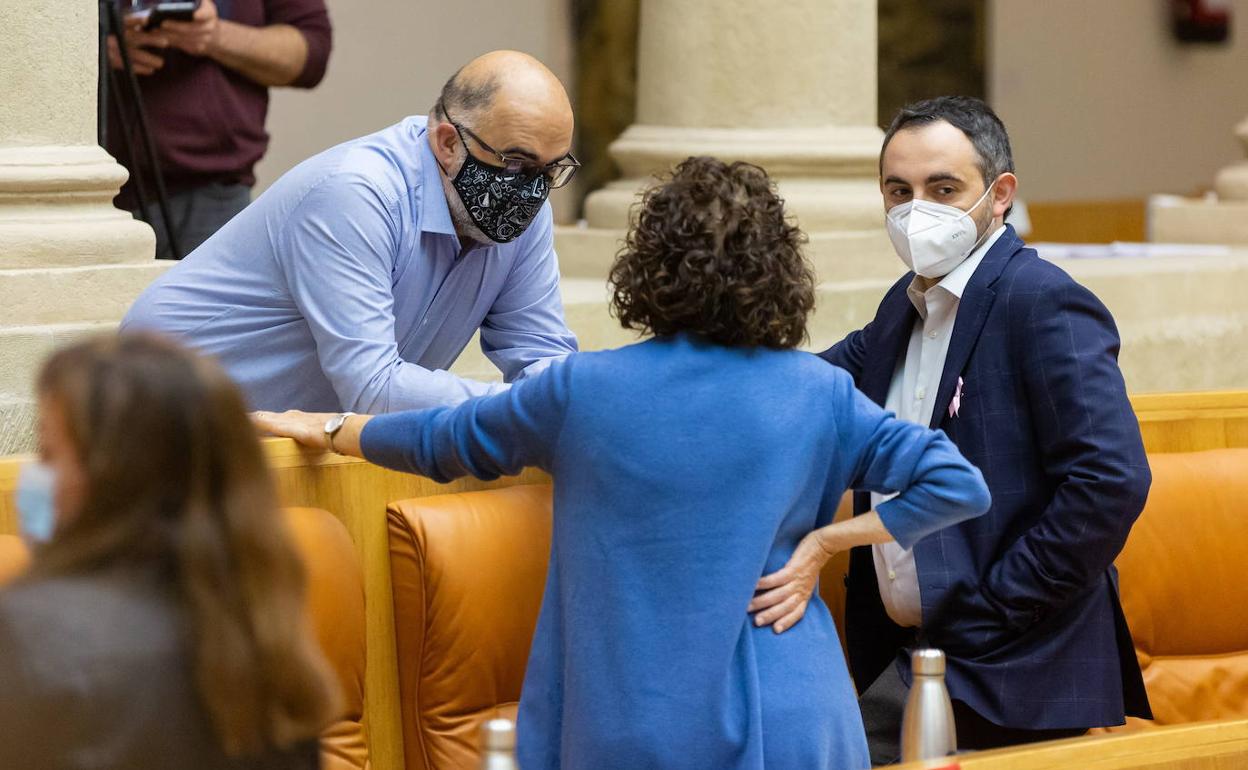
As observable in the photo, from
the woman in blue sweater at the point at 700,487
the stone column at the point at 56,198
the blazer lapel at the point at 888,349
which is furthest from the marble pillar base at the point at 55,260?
the blazer lapel at the point at 888,349

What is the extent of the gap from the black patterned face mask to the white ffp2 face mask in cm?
60

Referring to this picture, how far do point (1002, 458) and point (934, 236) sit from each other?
1.20 feet

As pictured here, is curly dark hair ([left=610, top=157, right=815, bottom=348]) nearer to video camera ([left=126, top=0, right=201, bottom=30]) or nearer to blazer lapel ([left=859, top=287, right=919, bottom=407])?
blazer lapel ([left=859, top=287, right=919, bottom=407])

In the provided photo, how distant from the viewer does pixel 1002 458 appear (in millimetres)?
2822

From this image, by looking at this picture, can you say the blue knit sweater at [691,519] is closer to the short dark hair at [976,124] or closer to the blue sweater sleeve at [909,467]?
the blue sweater sleeve at [909,467]

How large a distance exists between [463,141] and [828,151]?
229cm

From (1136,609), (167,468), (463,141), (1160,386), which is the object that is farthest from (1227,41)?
(167,468)

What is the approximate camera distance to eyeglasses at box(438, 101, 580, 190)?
2.99 meters

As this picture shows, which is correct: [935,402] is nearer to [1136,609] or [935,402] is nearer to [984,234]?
[984,234]

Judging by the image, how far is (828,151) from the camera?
16.8ft

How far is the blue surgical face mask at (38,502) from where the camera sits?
161 cm

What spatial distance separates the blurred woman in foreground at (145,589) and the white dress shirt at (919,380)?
1449mm

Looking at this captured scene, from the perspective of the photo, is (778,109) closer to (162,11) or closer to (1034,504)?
(162,11)

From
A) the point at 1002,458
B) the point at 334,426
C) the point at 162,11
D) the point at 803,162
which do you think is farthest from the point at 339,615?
the point at 803,162
